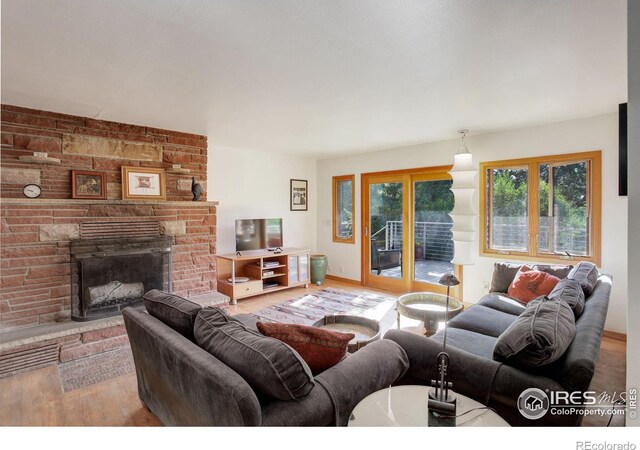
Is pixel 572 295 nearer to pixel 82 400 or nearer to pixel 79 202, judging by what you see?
pixel 82 400

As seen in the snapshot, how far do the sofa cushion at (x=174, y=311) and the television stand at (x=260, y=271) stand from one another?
253 cm

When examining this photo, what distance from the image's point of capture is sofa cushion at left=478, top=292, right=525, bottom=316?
120 inches

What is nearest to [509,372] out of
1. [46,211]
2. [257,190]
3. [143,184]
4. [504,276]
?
[504,276]

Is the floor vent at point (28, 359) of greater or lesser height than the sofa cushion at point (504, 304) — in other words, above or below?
below

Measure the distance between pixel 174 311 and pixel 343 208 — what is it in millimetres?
4528

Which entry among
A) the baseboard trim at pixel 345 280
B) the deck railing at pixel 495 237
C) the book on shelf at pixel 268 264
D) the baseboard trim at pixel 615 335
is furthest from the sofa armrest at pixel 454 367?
the baseboard trim at pixel 345 280

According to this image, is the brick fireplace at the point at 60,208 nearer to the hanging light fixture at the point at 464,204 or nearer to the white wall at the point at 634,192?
the hanging light fixture at the point at 464,204

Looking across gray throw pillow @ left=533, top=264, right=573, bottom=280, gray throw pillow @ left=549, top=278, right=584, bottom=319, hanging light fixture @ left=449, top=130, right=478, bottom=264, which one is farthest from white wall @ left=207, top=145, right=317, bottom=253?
gray throw pillow @ left=549, top=278, right=584, bottom=319

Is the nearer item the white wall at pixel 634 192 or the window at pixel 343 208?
the white wall at pixel 634 192

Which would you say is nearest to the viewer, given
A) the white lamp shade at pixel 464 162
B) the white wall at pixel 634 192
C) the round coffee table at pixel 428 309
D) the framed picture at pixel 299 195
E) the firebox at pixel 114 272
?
the white wall at pixel 634 192

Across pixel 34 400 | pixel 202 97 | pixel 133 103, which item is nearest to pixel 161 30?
pixel 202 97

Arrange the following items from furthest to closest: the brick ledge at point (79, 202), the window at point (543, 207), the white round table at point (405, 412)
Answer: the window at point (543, 207) < the brick ledge at point (79, 202) < the white round table at point (405, 412)

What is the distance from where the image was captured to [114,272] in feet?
11.7

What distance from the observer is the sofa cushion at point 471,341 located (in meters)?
2.20
